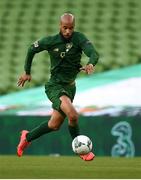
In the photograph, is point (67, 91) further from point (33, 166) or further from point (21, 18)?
point (21, 18)

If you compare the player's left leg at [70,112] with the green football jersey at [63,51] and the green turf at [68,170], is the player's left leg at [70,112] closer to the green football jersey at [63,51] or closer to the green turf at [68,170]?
the green football jersey at [63,51]

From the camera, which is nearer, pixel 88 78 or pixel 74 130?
pixel 74 130

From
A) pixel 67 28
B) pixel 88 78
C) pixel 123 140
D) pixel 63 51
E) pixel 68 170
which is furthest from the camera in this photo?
pixel 88 78

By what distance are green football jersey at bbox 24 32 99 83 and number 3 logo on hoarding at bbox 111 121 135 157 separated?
419 cm

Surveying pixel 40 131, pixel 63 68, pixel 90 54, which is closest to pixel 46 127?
pixel 40 131

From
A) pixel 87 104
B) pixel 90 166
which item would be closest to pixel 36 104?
pixel 87 104

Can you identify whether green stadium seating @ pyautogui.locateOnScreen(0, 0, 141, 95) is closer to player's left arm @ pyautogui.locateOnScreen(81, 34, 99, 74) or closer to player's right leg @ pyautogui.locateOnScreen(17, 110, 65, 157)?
player's right leg @ pyautogui.locateOnScreen(17, 110, 65, 157)

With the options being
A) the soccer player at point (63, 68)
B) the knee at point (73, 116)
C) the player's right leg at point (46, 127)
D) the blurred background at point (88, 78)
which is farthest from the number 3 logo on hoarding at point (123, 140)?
the knee at point (73, 116)

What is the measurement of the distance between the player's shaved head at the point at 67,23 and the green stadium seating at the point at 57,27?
7670 mm

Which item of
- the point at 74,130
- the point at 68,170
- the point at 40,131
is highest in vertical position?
the point at 74,130

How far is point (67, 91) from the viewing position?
9758 mm

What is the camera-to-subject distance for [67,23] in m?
9.23

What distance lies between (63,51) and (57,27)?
10.1 meters

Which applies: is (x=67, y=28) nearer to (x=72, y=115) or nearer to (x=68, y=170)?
(x=72, y=115)
